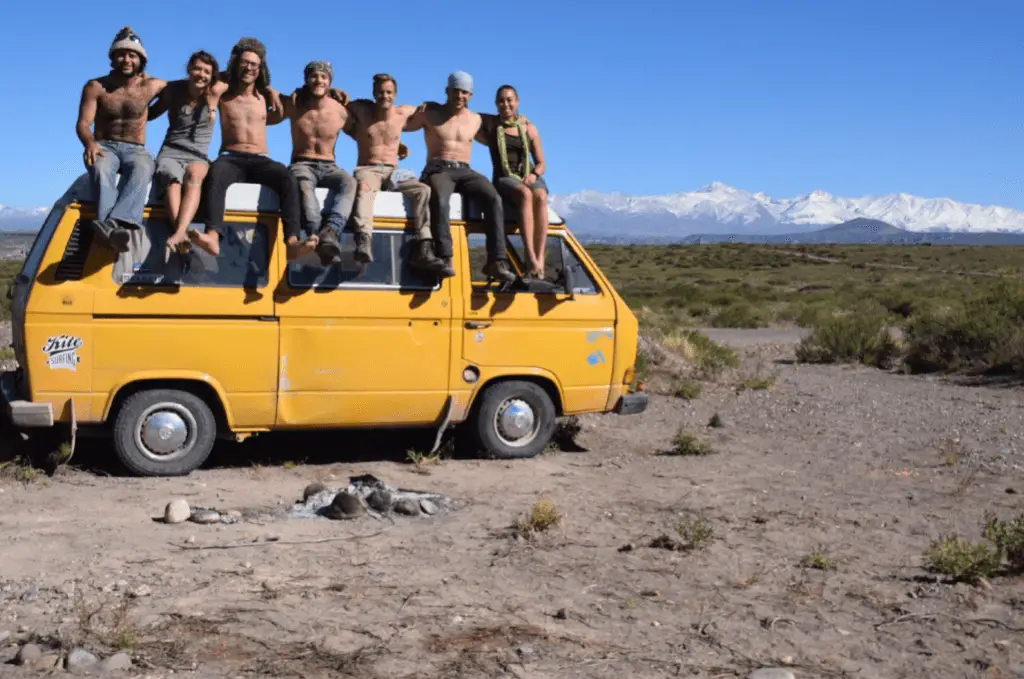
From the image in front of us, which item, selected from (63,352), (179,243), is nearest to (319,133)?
(179,243)

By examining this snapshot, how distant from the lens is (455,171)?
9539 millimetres

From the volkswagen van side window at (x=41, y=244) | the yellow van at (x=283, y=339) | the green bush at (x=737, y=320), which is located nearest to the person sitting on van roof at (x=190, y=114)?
the yellow van at (x=283, y=339)

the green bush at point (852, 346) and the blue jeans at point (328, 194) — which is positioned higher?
the blue jeans at point (328, 194)

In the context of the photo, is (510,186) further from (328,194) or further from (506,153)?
(328,194)

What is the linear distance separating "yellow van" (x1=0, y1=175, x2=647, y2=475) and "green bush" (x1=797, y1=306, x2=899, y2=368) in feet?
35.1

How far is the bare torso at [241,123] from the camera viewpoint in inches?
353

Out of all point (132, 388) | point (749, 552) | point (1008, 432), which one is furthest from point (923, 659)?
point (1008, 432)

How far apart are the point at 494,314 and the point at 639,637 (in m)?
4.38

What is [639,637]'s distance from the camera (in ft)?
18.2

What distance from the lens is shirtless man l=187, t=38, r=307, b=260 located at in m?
8.55

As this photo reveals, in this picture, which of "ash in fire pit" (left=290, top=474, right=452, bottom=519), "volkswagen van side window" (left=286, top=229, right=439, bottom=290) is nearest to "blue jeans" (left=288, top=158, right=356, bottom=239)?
"volkswagen van side window" (left=286, top=229, right=439, bottom=290)

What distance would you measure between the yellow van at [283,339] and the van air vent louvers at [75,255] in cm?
1

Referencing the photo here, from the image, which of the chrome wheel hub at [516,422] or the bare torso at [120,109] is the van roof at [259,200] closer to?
the bare torso at [120,109]

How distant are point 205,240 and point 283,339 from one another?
97 cm
